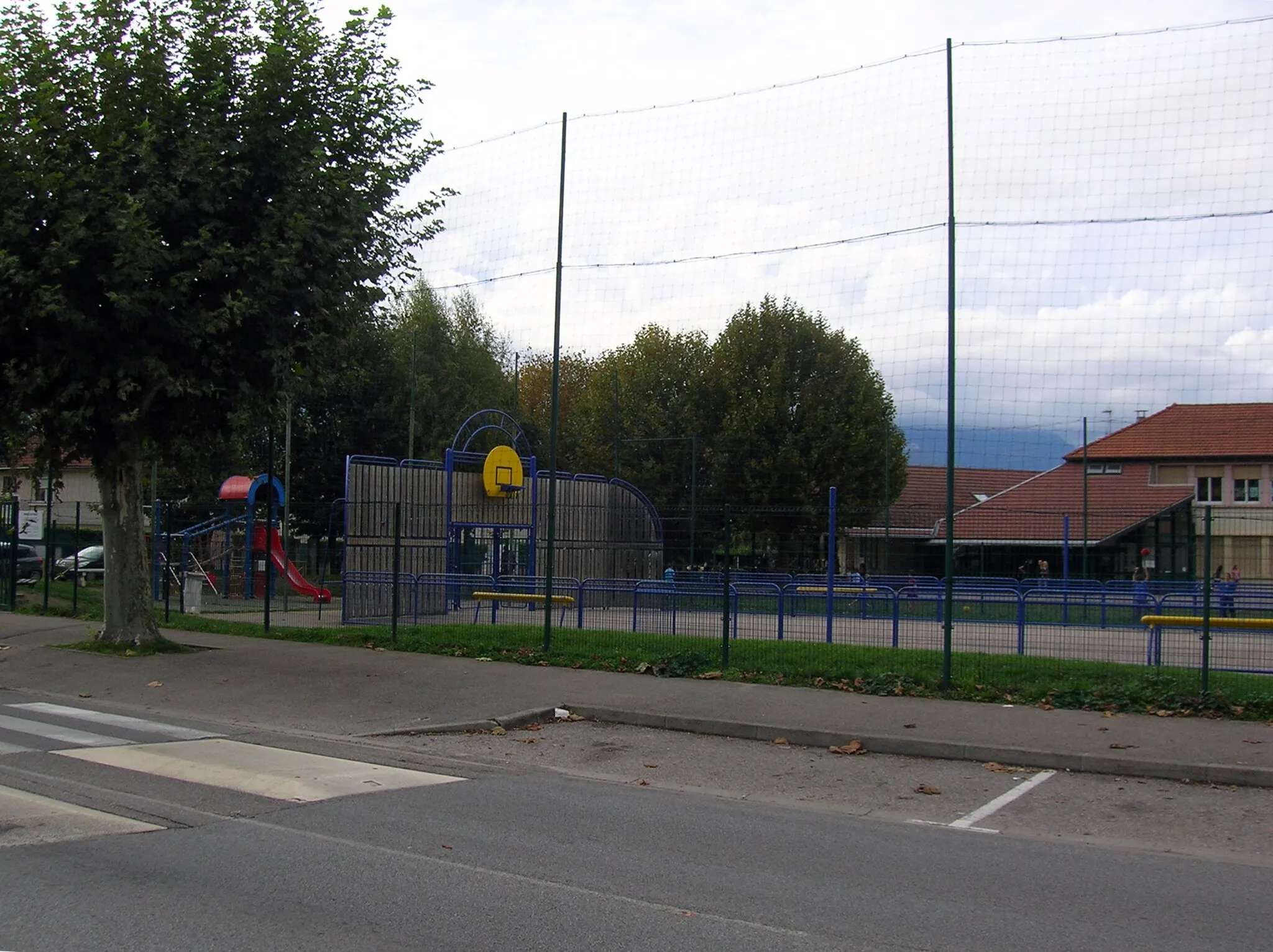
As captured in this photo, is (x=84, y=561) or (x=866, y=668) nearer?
(x=866, y=668)

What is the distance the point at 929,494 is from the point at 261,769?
33267 mm

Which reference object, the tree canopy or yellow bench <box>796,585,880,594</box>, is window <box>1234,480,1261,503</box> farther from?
yellow bench <box>796,585,880,594</box>

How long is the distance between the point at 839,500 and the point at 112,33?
2523 cm

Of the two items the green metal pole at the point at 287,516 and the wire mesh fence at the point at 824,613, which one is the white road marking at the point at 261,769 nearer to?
the wire mesh fence at the point at 824,613

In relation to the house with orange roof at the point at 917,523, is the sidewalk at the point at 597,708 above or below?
below

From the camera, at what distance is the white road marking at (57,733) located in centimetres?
1050

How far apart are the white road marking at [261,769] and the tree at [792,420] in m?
20.6

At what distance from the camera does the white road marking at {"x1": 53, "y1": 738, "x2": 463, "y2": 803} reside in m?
8.66

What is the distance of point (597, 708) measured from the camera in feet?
40.4

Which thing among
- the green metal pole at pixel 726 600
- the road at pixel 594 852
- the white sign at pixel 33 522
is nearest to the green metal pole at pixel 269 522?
the green metal pole at pixel 726 600

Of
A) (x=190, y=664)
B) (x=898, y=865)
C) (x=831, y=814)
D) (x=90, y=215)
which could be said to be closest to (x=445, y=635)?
(x=190, y=664)

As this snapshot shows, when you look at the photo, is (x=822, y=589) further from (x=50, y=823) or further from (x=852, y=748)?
(x=50, y=823)

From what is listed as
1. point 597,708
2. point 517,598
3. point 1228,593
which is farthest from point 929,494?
point 597,708

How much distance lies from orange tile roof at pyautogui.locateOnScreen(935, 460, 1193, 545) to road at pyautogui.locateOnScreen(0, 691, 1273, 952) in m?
20.1
